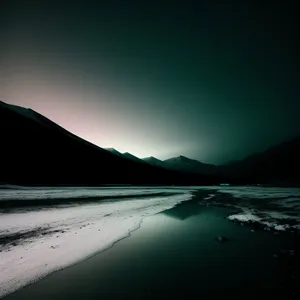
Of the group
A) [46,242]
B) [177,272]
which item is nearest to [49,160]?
[46,242]

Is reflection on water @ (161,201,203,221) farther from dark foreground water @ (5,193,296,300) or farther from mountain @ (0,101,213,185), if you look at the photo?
mountain @ (0,101,213,185)

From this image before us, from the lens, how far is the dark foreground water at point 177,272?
274 inches

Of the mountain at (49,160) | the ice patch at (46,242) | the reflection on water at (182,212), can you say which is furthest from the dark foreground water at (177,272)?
the mountain at (49,160)

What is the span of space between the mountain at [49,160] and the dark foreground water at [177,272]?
Answer: 10458 centimetres

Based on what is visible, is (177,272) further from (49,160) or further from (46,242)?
(49,160)

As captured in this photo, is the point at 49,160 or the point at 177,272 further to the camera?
the point at 49,160

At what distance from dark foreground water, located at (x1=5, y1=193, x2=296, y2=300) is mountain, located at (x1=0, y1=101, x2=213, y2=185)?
104581 mm

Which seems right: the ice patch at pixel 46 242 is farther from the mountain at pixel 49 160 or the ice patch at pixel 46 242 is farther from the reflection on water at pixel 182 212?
the mountain at pixel 49 160

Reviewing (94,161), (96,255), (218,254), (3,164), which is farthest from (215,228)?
(94,161)

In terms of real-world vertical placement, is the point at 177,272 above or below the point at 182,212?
below

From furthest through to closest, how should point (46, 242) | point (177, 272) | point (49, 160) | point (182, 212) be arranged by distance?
point (49, 160)
point (182, 212)
point (46, 242)
point (177, 272)

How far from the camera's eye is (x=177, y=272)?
8.62m

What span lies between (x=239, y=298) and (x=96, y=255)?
5782mm

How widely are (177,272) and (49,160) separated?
147 m
